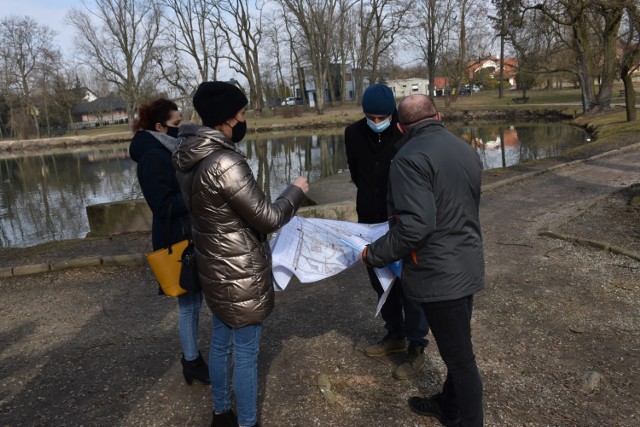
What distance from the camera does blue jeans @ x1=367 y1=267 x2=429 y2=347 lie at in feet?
11.1

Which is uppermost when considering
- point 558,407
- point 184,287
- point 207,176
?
point 207,176

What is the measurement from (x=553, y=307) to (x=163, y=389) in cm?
342

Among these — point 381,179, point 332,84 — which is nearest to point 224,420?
point 381,179

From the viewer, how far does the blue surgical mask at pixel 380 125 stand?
324 cm

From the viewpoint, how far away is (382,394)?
3.26 m

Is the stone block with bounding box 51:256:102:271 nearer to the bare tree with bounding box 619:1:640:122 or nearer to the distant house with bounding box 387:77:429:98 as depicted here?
the bare tree with bounding box 619:1:640:122

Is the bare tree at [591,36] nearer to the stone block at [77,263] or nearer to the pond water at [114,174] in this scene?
the pond water at [114,174]

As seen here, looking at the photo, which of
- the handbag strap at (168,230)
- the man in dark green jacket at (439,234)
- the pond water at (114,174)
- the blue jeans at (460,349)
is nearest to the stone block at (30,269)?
the handbag strap at (168,230)

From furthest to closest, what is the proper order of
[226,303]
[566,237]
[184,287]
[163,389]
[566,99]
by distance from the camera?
1. [566,99]
2. [566,237]
3. [163,389]
4. [184,287]
5. [226,303]

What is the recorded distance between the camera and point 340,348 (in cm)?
391

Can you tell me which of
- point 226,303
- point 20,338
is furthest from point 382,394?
point 20,338

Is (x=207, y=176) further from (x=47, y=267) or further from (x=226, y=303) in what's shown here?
(x=47, y=267)

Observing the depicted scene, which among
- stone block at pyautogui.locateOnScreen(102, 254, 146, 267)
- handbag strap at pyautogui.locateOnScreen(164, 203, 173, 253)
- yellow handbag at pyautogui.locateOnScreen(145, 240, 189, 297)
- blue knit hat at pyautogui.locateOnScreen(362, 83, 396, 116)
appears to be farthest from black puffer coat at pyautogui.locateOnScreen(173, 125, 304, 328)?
stone block at pyautogui.locateOnScreen(102, 254, 146, 267)

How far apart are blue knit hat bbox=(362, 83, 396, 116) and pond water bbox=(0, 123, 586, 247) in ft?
30.1
